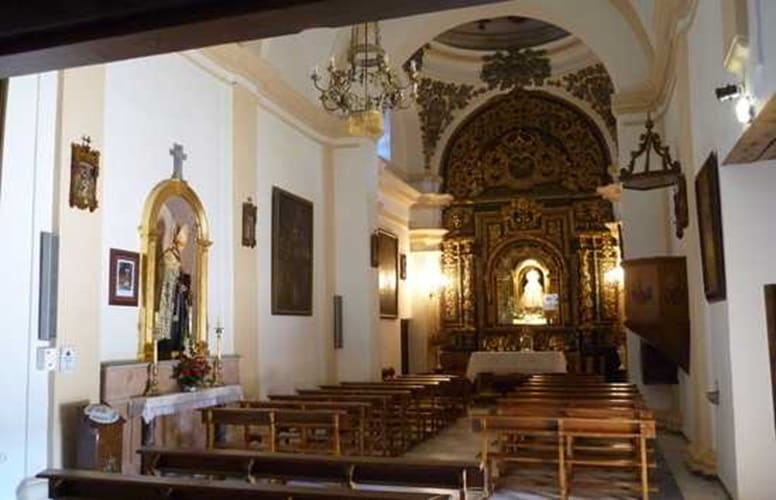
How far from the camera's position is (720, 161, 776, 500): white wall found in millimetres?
5355

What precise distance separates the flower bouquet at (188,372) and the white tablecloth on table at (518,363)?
287 inches

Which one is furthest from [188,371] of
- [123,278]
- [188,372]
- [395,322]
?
[395,322]

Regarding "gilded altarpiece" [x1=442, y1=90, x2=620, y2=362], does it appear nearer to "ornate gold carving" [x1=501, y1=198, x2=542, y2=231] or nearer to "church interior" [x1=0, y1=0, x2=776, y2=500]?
"ornate gold carving" [x1=501, y1=198, x2=542, y2=231]

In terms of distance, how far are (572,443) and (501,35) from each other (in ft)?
35.0

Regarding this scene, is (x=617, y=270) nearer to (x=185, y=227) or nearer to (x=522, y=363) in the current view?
(x=522, y=363)

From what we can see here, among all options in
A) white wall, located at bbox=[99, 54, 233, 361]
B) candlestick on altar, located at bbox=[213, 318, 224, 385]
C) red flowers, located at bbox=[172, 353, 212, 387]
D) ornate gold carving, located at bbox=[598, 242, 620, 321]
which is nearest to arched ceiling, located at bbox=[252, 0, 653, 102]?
white wall, located at bbox=[99, 54, 233, 361]

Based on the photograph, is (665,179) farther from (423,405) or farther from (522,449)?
(423,405)

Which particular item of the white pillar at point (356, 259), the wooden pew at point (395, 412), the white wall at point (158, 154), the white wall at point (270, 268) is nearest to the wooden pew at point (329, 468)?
the white wall at point (158, 154)

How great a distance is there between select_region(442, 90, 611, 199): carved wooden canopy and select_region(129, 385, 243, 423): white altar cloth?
32.5ft

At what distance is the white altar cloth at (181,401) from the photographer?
243 inches

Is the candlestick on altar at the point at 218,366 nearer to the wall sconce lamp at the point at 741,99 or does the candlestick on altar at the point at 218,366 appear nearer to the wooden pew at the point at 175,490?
the wooden pew at the point at 175,490

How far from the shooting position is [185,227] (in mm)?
7547

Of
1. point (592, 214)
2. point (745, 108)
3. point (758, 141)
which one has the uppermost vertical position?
point (592, 214)

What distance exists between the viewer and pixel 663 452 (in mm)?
8031
